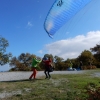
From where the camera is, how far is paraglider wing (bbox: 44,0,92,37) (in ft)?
28.0

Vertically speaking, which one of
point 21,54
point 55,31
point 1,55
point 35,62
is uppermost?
point 21,54

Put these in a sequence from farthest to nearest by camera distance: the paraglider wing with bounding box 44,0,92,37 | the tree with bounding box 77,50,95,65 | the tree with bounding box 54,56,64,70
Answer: the tree with bounding box 54,56,64,70 → the tree with bounding box 77,50,95,65 → the paraglider wing with bounding box 44,0,92,37

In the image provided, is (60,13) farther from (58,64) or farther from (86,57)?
(58,64)

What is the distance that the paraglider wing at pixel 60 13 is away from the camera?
28.0 feet

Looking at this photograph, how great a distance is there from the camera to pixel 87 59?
170 ft

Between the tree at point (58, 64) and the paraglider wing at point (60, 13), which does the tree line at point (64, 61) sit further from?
the paraglider wing at point (60, 13)

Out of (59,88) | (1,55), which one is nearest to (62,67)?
(1,55)

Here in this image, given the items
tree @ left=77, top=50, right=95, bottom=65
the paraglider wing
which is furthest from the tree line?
the paraglider wing

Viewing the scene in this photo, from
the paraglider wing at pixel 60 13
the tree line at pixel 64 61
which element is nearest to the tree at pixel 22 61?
the tree line at pixel 64 61

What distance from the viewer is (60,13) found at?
30.5 feet

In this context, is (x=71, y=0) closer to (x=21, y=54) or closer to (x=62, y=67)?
(x=62, y=67)

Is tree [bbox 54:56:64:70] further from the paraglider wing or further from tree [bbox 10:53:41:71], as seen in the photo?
the paraglider wing

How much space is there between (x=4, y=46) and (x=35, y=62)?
76.8 feet

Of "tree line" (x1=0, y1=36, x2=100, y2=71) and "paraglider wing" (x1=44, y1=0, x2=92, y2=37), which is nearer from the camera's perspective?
"paraglider wing" (x1=44, y1=0, x2=92, y2=37)
